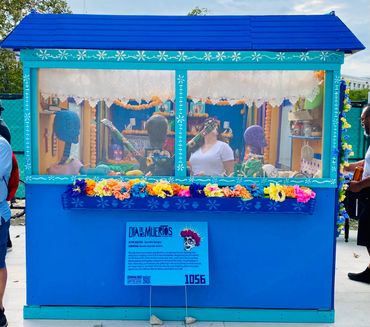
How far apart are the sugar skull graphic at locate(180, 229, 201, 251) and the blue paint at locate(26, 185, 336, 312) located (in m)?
0.10

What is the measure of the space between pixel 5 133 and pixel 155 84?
1785 millimetres

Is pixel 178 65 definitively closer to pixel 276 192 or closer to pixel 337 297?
pixel 276 192

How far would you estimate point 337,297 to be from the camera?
14.6 ft

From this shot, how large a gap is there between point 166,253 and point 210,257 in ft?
1.18

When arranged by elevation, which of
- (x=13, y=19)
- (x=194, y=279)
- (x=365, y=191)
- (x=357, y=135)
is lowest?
(x=194, y=279)

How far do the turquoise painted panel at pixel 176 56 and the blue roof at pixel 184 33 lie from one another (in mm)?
72

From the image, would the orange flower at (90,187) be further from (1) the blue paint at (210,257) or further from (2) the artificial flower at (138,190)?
(2) the artificial flower at (138,190)

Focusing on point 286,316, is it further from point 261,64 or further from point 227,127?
point 261,64

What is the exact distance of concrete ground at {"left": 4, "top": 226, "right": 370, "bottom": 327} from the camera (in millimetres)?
3740

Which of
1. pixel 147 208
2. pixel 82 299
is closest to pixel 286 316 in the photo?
pixel 147 208

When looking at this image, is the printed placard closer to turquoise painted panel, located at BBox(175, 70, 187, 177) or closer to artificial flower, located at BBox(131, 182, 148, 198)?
artificial flower, located at BBox(131, 182, 148, 198)

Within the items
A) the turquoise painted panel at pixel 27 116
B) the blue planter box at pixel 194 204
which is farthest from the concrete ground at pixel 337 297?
the turquoise painted panel at pixel 27 116

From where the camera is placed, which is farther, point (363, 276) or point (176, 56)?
point (363, 276)

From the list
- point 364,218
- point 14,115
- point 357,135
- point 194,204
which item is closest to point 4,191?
point 194,204
